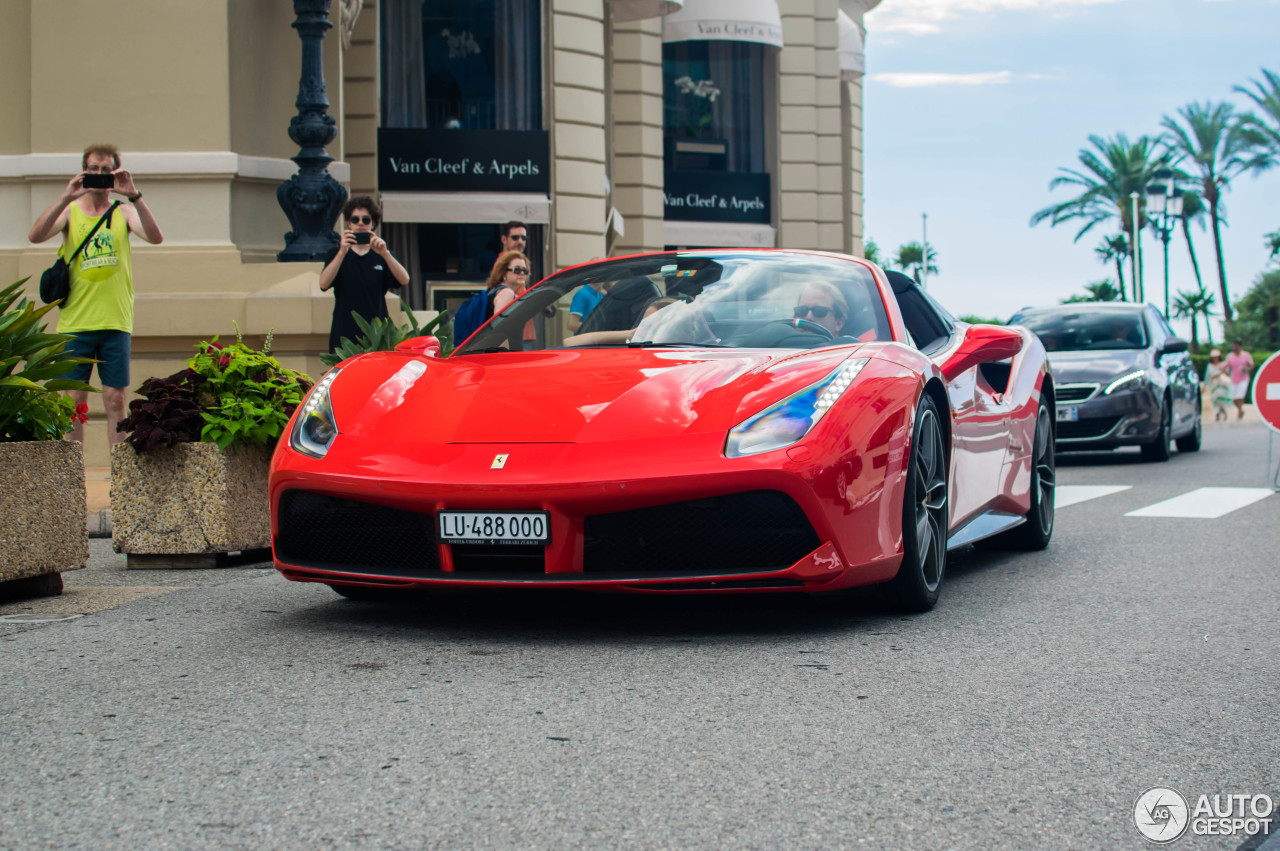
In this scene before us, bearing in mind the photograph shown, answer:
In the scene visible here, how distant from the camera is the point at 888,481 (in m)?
4.62

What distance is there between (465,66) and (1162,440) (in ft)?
33.5

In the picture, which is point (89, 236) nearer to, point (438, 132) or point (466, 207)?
point (466, 207)

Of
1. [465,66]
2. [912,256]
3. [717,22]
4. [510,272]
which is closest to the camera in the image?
[510,272]

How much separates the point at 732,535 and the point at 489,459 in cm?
74

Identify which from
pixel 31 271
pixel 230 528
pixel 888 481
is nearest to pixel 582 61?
pixel 31 271

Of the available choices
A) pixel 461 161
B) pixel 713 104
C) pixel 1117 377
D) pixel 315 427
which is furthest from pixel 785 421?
pixel 713 104

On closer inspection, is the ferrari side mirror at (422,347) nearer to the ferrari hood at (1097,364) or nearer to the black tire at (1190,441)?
the ferrari hood at (1097,364)

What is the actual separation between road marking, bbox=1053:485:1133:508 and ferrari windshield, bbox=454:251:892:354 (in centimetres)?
476

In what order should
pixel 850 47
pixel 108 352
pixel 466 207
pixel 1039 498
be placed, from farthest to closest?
pixel 850 47, pixel 466 207, pixel 108 352, pixel 1039 498

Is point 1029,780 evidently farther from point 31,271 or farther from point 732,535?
point 31,271

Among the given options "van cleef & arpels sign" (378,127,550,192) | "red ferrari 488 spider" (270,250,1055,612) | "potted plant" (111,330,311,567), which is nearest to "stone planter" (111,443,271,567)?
"potted plant" (111,330,311,567)

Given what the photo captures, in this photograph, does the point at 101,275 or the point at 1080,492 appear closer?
the point at 101,275

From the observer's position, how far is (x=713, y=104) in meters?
27.6

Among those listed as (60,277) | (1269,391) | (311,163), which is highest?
(311,163)
